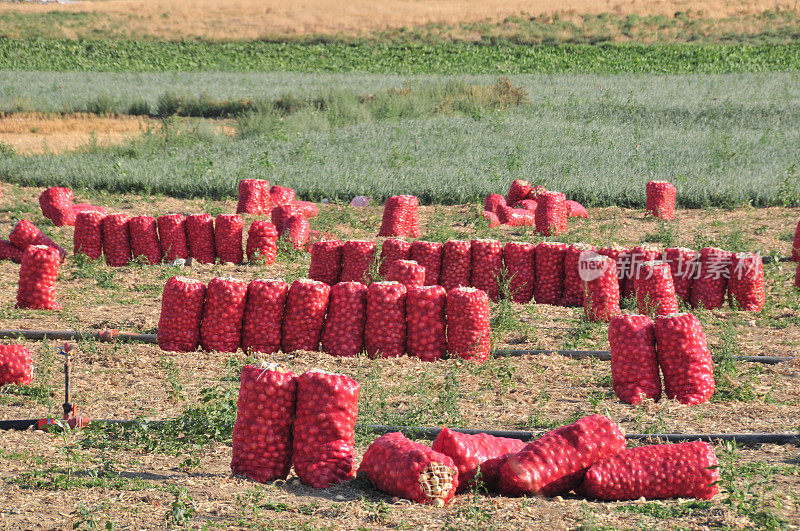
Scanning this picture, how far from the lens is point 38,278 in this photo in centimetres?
993

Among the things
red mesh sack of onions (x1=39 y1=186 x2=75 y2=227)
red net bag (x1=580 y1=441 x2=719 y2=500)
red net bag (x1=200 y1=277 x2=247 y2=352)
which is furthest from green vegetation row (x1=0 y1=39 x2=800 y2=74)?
red net bag (x1=580 y1=441 x2=719 y2=500)

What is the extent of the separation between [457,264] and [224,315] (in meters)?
3.24

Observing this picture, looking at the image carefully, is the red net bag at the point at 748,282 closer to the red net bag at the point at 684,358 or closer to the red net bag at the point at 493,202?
the red net bag at the point at 684,358

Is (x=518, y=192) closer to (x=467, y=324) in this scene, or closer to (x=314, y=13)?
(x=467, y=324)

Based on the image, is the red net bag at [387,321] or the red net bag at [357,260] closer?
the red net bag at [387,321]

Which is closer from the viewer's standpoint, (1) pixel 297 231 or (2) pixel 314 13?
(1) pixel 297 231

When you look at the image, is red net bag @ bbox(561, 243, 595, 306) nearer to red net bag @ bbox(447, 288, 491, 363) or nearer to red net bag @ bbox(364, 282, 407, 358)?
red net bag @ bbox(447, 288, 491, 363)

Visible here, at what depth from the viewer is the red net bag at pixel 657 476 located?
206 inches

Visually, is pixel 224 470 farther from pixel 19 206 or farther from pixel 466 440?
pixel 19 206

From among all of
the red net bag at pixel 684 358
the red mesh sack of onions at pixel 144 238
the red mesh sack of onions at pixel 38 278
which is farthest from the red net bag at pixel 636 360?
the red mesh sack of onions at pixel 144 238

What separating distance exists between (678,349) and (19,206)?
42.5ft

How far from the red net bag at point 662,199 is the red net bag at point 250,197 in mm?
6876

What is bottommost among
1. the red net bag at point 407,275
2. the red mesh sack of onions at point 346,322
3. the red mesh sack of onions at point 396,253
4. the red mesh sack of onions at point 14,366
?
the red mesh sack of onions at point 14,366

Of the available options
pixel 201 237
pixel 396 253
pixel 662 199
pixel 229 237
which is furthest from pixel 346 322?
pixel 662 199
